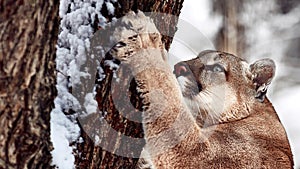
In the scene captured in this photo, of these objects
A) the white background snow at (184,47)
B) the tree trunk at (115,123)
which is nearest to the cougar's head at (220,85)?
the white background snow at (184,47)

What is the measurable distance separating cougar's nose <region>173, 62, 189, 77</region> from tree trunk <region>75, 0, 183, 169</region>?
0.47 metres

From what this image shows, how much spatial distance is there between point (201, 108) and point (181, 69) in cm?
21

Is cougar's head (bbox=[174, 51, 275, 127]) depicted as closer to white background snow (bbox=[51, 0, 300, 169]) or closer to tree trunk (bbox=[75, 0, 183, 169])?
white background snow (bbox=[51, 0, 300, 169])

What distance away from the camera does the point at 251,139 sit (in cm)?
302

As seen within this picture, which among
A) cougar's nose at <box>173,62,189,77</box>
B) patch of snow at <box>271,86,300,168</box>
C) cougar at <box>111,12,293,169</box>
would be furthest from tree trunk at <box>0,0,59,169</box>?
patch of snow at <box>271,86,300,168</box>

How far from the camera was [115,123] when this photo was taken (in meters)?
2.39

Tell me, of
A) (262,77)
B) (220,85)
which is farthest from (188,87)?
(262,77)

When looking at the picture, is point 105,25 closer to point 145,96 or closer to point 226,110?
point 145,96

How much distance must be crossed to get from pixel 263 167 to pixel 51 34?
1410 millimetres

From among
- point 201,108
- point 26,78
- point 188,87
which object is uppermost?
point 26,78

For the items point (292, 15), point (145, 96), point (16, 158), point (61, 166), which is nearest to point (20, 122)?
point (16, 158)

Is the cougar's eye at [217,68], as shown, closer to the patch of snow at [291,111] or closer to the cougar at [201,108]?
the cougar at [201,108]

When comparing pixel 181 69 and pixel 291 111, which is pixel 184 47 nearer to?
pixel 181 69

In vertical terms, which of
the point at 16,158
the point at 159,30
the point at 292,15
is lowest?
the point at 292,15
